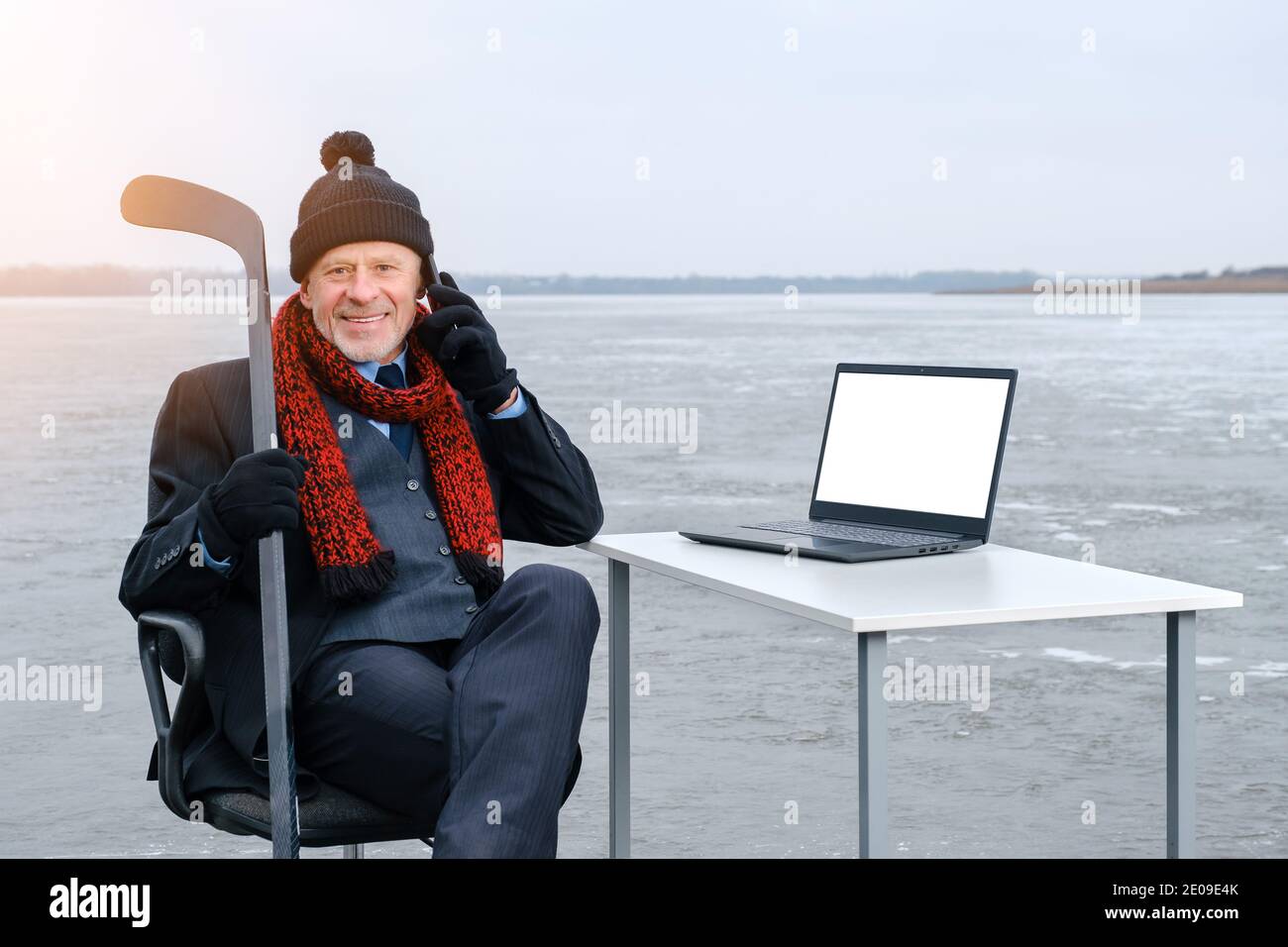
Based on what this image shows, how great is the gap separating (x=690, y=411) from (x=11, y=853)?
8.37 meters

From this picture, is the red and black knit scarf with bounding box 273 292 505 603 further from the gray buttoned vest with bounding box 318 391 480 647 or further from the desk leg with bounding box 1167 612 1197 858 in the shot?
the desk leg with bounding box 1167 612 1197 858

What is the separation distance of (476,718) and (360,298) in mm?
725

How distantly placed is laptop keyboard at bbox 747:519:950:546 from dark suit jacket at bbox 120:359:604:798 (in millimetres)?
435

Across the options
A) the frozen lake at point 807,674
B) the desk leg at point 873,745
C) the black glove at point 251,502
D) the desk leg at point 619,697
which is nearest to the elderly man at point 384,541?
the black glove at point 251,502

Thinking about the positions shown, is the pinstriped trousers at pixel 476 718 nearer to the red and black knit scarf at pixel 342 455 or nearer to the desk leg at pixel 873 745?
the red and black knit scarf at pixel 342 455

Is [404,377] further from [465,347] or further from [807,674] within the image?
[807,674]

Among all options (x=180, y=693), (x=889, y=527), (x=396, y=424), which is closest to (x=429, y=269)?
(x=396, y=424)

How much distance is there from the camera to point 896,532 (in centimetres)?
264

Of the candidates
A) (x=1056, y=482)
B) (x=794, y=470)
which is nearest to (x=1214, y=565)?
(x=1056, y=482)

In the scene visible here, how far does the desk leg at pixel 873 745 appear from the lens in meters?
1.94

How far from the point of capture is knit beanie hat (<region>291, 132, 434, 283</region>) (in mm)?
2432

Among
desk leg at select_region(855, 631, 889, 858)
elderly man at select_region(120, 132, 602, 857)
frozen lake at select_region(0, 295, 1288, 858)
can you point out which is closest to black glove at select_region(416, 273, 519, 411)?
elderly man at select_region(120, 132, 602, 857)

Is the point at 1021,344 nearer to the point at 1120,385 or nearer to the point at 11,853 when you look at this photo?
the point at 1120,385

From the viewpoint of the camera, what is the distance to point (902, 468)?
274cm
